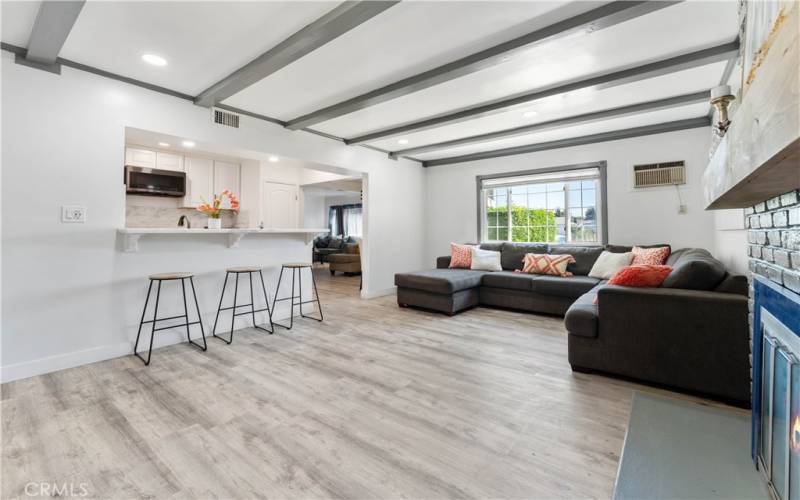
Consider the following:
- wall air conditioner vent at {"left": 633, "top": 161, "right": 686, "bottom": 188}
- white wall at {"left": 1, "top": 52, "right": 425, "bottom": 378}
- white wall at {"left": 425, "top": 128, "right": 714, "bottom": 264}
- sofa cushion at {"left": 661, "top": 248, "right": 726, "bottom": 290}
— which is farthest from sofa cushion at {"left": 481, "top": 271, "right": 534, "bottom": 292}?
white wall at {"left": 1, "top": 52, "right": 425, "bottom": 378}

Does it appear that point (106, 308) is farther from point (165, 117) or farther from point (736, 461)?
point (736, 461)

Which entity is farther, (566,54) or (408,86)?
(408,86)

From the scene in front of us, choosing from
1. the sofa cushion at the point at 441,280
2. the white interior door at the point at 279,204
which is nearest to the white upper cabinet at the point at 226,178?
the white interior door at the point at 279,204

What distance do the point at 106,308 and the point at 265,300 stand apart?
1.50 metres

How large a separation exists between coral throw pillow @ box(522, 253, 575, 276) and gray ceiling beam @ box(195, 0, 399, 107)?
3.79 metres

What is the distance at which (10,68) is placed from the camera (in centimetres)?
253

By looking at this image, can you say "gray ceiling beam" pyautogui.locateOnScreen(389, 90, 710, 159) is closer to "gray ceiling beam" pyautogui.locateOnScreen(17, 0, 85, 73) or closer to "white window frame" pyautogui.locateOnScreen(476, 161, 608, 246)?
"white window frame" pyautogui.locateOnScreen(476, 161, 608, 246)

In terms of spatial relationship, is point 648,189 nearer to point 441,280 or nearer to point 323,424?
point 441,280

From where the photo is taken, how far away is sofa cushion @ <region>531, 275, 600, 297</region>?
409cm

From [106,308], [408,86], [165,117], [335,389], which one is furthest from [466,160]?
[106,308]

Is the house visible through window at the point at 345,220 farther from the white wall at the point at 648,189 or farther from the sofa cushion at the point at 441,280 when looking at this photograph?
the sofa cushion at the point at 441,280

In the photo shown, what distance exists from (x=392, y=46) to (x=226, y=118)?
82.1 inches

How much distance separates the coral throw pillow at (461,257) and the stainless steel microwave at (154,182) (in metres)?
4.34

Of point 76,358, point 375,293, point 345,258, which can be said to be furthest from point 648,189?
point 76,358
